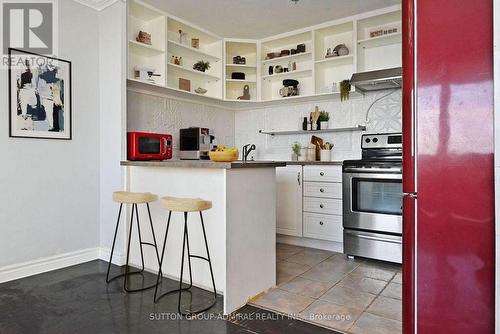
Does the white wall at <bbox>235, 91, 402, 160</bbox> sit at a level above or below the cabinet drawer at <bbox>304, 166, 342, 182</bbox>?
above

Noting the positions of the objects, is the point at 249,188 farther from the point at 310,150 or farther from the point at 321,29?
the point at 321,29

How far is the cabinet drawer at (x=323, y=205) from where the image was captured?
11.4 ft

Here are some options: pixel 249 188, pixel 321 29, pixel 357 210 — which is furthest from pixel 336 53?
pixel 249 188

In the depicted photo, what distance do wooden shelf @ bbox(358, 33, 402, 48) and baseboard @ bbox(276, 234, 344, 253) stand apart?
7.49 feet

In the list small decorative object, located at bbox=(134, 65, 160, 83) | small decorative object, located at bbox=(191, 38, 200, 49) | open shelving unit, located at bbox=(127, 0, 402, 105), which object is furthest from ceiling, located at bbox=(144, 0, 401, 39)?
small decorative object, located at bbox=(134, 65, 160, 83)

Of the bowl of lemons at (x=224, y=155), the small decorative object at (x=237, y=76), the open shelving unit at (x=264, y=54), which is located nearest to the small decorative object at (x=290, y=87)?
the open shelving unit at (x=264, y=54)

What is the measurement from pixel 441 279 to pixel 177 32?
152 inches

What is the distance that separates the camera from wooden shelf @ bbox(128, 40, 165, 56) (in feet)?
11.3

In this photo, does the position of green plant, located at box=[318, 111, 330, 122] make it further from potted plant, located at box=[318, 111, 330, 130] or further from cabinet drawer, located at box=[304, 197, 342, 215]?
cabinet drawer, located at box=[304, 197, 342, 215]

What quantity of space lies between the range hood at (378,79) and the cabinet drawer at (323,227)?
147 centimetres

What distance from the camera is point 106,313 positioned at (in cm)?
211

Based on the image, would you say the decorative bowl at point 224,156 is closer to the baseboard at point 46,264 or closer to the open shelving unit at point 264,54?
the open shelving unit at point 264,54

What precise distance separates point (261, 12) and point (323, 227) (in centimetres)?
246

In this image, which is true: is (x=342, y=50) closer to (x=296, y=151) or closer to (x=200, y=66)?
(x=296, y=151)
